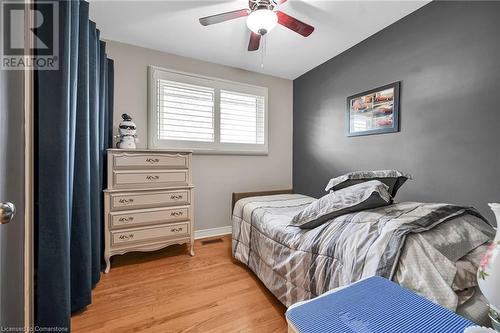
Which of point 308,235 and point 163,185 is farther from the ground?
point 163,185

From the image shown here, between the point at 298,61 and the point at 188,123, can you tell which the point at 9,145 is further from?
the point at 298,61

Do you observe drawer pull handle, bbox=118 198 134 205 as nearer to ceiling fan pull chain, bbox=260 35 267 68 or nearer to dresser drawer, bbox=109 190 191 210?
dresser drawer, bbox=109 190 191 210

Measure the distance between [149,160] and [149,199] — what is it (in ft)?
1.34

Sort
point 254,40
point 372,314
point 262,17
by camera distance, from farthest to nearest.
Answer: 1. point 254,40
2. point 262,17
3. point 372,314

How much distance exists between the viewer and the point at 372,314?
0.52m

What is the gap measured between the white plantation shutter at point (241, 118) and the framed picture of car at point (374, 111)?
1.30 metres

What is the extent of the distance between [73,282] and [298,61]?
3.35 metres

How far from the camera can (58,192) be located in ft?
3.52

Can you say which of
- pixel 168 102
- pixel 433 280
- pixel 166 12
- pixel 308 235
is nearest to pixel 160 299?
pixel 308 235

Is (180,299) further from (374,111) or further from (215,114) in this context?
(374,111)

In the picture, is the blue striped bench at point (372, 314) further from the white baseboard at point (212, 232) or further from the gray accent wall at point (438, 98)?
the white baseboard at point (212, 232)

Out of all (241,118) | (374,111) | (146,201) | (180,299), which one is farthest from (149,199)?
(374,111)

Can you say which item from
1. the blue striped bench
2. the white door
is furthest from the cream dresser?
the blue striped bench

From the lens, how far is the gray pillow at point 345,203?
1.31 m
